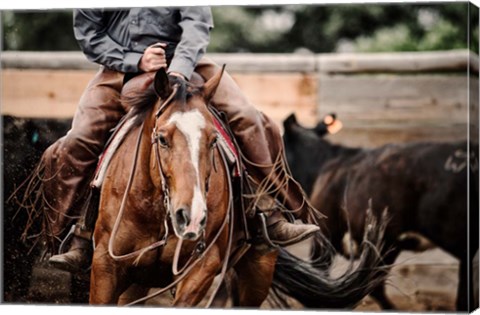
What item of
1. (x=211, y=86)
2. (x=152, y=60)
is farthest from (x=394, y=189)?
(x=152, y=60)

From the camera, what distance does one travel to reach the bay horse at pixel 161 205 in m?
6.04

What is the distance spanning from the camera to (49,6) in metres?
7.46

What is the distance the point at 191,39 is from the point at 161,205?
1.08 metres

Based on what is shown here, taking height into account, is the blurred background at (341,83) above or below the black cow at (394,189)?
above

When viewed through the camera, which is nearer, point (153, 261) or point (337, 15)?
point (153, 261)

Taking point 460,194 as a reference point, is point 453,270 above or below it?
below

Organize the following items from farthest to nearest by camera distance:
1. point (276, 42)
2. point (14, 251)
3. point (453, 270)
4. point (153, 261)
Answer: point (276, 42) < point (14, 251) < point (453, 270) < point (153, 261)

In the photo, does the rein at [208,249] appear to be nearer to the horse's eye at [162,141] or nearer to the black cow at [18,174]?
the horse's eye at [162,141]

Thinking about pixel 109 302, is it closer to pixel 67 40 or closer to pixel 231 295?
pixel 231 295

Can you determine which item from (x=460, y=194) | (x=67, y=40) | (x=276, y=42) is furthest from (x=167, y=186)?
(x=67, y=40)

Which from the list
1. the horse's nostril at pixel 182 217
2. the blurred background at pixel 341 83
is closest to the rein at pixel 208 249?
the horse's nostril at pixel 182 217

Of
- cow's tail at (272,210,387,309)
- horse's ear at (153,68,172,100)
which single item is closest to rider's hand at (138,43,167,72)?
horse's ear at (153,68,172,100)

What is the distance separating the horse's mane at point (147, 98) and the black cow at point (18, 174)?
1.00 meters

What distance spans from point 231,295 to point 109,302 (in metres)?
0.90
